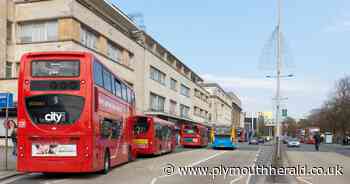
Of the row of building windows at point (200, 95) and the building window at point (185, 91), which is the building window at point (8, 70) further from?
the row of building windows at point (200, 95)

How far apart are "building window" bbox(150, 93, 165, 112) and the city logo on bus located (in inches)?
1671

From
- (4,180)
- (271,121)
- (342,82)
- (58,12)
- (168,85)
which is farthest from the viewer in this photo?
(342,82)

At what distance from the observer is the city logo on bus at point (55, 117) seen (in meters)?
15.6

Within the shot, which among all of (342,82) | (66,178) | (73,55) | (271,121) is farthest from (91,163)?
(342,82)

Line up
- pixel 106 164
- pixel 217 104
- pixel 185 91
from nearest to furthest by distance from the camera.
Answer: pixel 106 164 < pixel 185 91 < pixel 217 104

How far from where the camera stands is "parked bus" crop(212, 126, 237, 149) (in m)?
46.2

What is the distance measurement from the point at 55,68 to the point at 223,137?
106 feet

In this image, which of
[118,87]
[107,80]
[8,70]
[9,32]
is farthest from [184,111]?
[107,80]

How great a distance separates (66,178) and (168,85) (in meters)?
53.2

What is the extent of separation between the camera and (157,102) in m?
62.7

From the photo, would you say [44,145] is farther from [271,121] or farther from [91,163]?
[271,121]

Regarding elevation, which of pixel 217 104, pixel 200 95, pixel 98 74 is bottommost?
pixel 98 74

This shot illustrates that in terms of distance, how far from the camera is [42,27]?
127 feet

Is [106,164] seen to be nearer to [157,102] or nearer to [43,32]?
[43,32]
